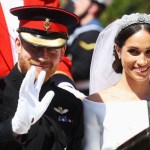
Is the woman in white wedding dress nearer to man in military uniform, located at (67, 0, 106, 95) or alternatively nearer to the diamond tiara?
the diamond tiara

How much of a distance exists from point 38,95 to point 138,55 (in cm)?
93

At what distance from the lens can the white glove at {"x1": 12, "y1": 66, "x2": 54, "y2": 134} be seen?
4332 millimetres

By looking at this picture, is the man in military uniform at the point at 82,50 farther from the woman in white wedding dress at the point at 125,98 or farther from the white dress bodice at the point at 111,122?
the white dress bodice at the point at 111,122

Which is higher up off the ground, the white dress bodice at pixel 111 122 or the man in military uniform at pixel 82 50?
the white dress bodice at pixel 111 122

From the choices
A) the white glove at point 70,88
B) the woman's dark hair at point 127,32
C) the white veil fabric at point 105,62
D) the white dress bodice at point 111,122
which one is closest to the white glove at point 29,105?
the white dress bodice at point 111,122

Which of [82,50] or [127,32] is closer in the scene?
[127,32]

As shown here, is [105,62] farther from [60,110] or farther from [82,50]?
[82,50]

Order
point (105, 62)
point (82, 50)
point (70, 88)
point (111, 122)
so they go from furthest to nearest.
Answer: point (82, 50) < point (105, 62) < point (70, 88) < point (111, 122)

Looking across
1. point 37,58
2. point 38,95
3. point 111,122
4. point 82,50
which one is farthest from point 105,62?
point 82,50

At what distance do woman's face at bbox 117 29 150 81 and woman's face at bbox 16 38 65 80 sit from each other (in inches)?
24.6

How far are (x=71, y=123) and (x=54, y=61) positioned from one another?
1.31 feet

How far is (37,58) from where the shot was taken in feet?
15.1

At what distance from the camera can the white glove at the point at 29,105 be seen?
4332mm

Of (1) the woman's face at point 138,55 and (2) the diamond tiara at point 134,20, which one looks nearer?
(1) the woman's face at point 138,55
